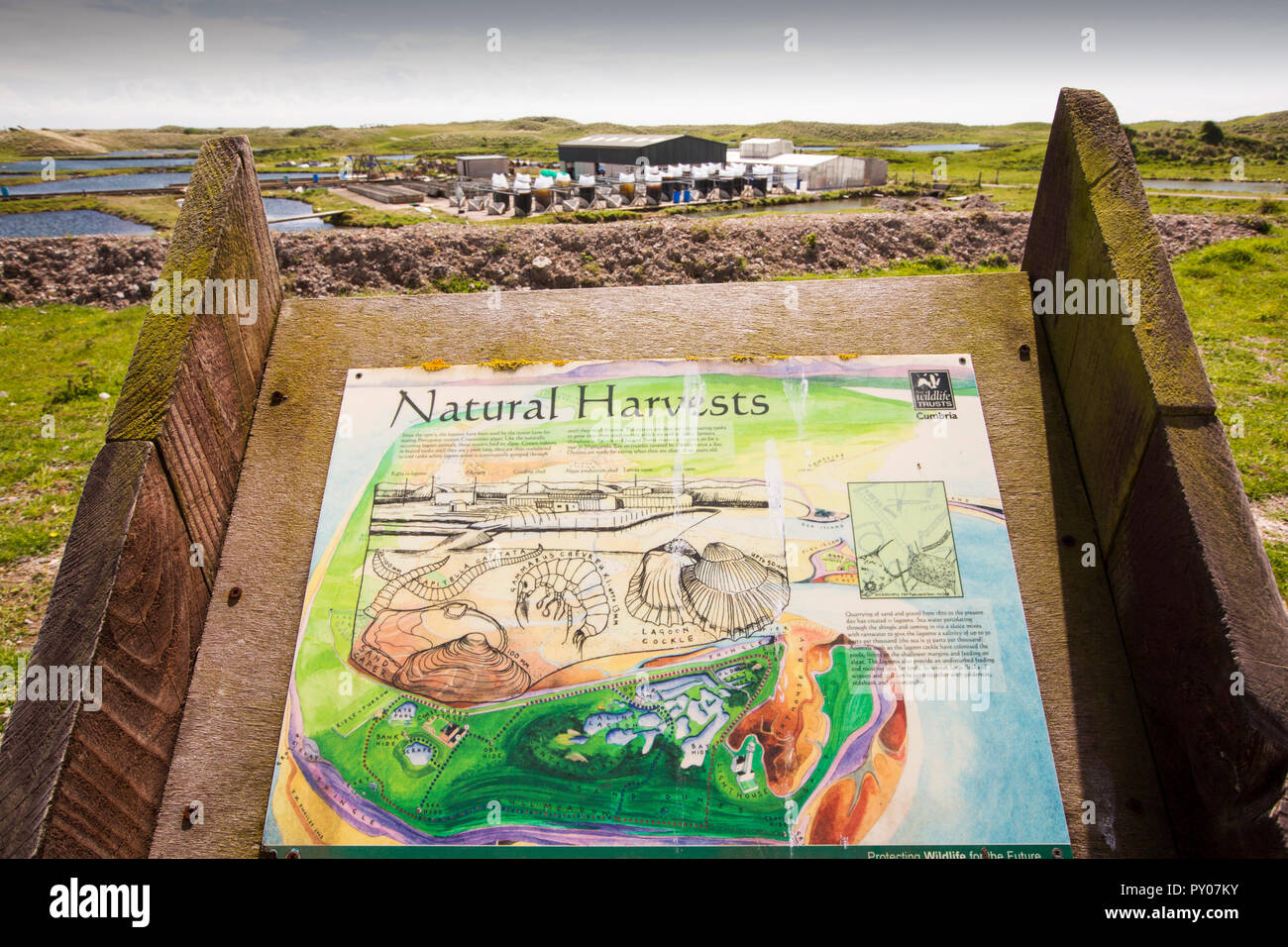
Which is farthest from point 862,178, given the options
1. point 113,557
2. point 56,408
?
point 113,557

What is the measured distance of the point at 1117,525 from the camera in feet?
10.1

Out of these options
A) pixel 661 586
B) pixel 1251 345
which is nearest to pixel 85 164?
pixel 661 586

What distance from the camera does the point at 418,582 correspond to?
10.5 feet

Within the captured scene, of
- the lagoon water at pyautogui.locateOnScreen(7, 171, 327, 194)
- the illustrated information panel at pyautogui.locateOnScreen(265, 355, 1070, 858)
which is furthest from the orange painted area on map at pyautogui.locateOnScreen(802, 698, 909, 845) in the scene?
the lagoon water at pyautogui.locateOnScreen(7, 171, 327, 194)

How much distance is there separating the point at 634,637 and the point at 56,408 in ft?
30.4

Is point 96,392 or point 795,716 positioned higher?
point 96,392

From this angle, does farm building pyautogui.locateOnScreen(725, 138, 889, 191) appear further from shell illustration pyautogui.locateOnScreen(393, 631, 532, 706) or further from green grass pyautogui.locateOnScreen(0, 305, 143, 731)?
shell illustration pyautogui.locateOnScreen(393, 631, 532, 706)

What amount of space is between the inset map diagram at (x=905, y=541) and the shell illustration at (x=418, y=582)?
1602 millimetres

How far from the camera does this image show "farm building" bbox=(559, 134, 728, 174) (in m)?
43.2

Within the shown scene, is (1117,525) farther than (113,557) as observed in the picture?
Yes

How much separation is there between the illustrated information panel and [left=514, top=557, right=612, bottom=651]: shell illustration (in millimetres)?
13

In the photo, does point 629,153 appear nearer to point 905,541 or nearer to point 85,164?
point 905,541

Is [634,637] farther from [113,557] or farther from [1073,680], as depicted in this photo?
[113,557]

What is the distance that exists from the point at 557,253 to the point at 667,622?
31.2 feet
